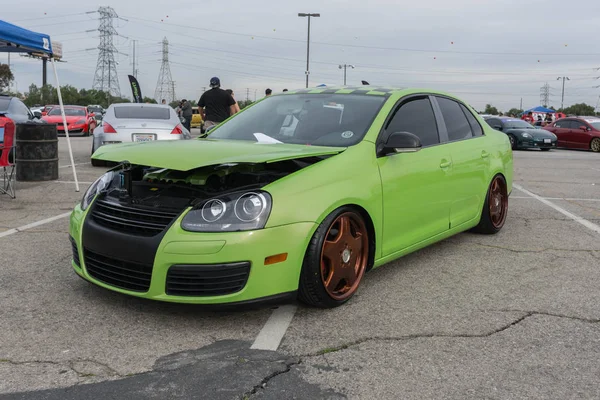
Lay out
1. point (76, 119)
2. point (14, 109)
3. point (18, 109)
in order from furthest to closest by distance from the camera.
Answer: point (76, 119) < point (18, 109) < point (14, 109)

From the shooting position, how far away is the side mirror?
4.00m

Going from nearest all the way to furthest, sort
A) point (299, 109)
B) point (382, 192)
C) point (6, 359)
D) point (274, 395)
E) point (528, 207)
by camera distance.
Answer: point (274, 395), point (6, 359), point (382, 192), point (299, 109), point (528, 207)

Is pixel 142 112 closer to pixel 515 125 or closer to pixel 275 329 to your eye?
pixel 275 329

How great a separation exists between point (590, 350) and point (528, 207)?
5.01 metres

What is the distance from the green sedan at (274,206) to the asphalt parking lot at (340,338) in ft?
0.74

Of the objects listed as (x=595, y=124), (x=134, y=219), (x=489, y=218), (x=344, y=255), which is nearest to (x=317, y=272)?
(x=344, y=255)

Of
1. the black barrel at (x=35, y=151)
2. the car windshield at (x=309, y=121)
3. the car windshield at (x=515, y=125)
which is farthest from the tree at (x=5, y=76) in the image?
the car windshield at (x=309, y=121)

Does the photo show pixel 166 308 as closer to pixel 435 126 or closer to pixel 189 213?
pixel 189 213

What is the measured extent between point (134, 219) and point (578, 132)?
23.4 meters

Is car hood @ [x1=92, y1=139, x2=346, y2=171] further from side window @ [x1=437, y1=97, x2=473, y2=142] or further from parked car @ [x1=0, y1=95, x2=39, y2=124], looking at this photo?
parked car @ [x1=0, y1=95, x2=39, y2=124]

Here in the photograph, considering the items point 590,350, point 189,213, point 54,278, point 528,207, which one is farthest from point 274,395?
point 528,207

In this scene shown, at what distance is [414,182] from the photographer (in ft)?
14.1

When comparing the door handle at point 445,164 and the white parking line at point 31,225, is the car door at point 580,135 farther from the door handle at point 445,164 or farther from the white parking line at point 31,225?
the white parking line at point 31,225

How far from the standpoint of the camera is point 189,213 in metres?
3.27
